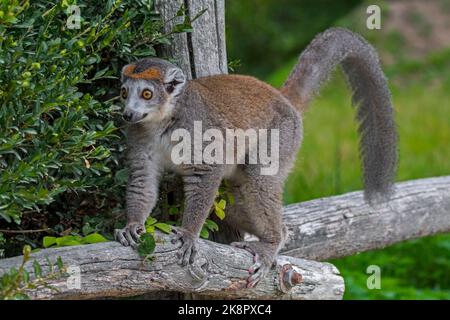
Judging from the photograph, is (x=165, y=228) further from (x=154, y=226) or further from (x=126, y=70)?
(x=126, y=70)

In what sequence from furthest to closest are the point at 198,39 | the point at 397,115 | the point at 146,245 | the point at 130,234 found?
the point at 397,115
the point at 198,39
the point at 130,234
the point at 146,245

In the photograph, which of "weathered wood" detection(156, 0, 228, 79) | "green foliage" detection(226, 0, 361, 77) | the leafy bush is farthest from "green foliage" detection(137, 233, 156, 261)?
"green foliage" detection(226, 0, 361, 77)

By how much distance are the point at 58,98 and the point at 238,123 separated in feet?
4.77

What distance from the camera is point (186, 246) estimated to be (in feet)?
15.0

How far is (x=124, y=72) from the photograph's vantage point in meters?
4.62

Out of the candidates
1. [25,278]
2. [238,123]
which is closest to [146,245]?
[25,278]

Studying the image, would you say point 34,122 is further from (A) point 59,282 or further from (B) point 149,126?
(B) point 149,126

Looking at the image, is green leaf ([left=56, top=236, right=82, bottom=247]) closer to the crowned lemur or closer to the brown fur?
the crowned lemur

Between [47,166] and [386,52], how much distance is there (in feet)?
38.1

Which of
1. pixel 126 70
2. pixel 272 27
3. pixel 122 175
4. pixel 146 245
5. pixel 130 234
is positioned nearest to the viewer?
pixel 146 245

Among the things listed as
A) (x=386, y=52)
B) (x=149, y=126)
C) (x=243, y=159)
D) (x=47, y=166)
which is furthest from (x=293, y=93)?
(x=386, y=52)

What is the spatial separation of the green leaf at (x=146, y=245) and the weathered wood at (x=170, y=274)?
0.16 ft

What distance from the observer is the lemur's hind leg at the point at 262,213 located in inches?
204

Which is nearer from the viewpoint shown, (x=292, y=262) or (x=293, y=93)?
(x=292, y=262)
